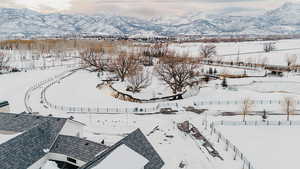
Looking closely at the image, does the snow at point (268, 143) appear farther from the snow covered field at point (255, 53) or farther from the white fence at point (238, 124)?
the snow covered field at point (255, 53)

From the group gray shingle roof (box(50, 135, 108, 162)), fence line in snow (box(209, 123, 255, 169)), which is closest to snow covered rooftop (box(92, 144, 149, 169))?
gray shingle roof (box(50, 135, 108, 162))

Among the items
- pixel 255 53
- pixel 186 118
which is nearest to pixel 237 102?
pixel 186 118

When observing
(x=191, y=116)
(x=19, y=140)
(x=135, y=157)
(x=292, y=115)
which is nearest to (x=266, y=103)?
(x=292, y=115)

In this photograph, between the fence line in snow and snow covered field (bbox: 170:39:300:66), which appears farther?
snow covered field (bbox: 170:39:300:66)

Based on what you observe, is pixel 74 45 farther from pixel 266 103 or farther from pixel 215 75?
pixel 266 103

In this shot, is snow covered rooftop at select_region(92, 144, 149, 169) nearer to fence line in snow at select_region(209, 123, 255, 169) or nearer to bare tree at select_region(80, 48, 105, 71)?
fence line in snow at select_region(209, 123, 255, 169)
